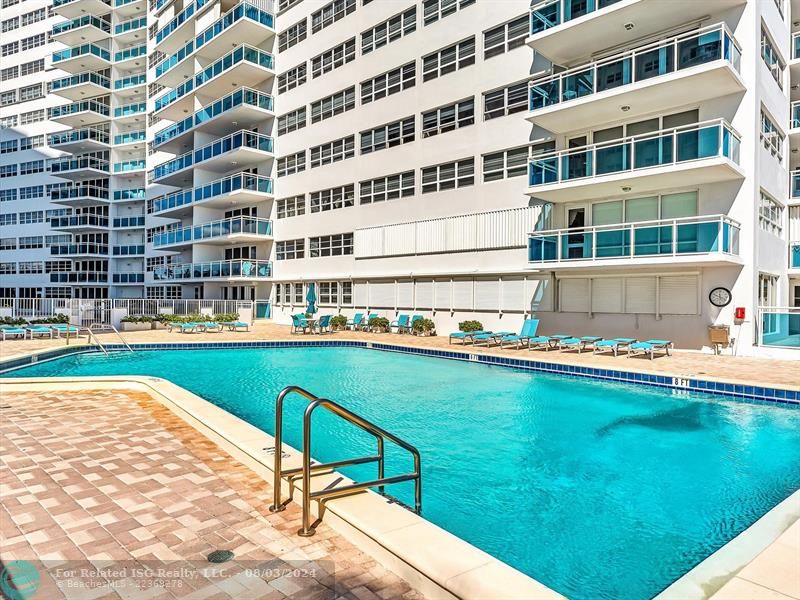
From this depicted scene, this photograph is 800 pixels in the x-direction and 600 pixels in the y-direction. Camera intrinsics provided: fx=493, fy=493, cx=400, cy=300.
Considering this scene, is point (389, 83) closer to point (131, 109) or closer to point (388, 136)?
point (388, 136)

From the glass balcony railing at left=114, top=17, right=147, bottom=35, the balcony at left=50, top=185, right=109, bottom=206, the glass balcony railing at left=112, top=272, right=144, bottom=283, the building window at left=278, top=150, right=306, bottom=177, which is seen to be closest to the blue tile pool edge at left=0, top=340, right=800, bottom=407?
the building window at left=278, top=150, right=306, bottom=177

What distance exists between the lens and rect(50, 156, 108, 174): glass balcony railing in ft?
152

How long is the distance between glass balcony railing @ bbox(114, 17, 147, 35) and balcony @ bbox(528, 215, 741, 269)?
46.5 metres

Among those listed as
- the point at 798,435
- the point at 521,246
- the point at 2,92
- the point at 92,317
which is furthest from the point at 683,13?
the point at 2,92

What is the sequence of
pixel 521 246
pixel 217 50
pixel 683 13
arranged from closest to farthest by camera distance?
pixel 683 13 < pixel 521 246 < pixel 217 50

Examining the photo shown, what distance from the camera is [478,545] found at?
4539mm

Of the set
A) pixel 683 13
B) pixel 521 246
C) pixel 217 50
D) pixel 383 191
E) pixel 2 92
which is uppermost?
pixel 2 92

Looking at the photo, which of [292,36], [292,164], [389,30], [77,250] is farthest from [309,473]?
[77,250]

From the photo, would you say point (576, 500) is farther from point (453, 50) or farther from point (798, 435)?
point (453, 50)

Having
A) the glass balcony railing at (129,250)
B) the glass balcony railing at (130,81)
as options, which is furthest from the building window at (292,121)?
the glass balcony railing at (130,81)

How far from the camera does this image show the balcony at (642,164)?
14.4m

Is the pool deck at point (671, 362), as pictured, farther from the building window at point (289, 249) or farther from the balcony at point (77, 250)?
the balcony at point (77, 250)

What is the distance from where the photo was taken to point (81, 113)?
45.4m

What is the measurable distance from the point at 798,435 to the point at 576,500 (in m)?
4.96
